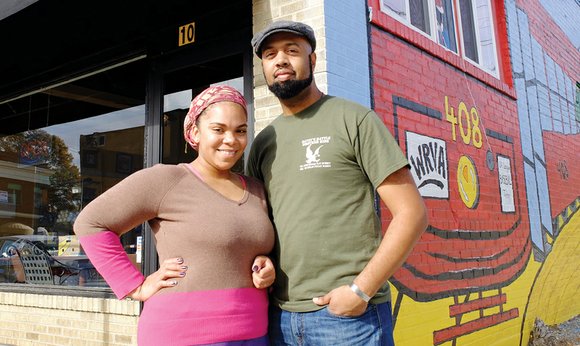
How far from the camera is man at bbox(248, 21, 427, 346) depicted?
1899 mm

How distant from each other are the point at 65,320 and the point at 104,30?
2.69 meters

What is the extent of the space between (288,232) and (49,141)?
5475 millimetres

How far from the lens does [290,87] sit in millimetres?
2148

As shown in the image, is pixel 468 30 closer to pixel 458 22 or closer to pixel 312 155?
pixel 458 22

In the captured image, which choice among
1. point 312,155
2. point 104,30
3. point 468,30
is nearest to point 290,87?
point 312,155

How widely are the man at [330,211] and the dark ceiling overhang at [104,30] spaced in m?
1.91

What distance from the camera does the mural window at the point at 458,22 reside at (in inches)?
186

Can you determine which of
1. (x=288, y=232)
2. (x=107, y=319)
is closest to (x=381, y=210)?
(x=288, y=232)

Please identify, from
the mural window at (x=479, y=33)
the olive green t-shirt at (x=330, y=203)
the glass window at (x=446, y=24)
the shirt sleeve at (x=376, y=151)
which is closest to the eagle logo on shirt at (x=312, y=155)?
the olive green t-shirt at (x=330, y=203)

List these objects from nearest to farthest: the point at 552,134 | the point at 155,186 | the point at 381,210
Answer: the point at 155,186
the point at 381,210
the point at 552,134

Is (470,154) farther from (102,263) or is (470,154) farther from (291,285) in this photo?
(102,263)

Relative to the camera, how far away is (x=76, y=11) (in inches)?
163

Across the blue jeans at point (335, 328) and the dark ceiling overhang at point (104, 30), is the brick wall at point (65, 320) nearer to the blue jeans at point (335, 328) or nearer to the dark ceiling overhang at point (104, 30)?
the dark ceiling overhang at point (104, 30)

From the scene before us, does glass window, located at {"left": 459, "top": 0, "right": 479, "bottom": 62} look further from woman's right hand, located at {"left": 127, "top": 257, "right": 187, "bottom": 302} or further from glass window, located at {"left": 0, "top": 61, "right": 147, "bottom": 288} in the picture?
woman's right hand, located at {"left": 127, "top": 257, "right": 187, "bottom": 302}
